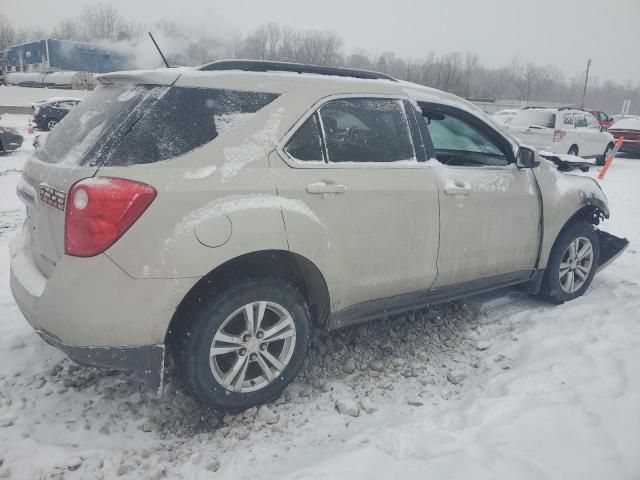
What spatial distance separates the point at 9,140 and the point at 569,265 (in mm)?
13978

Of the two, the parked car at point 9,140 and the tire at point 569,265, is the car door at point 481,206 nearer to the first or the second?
the tire at point 569,265

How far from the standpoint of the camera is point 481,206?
3375 millimetres

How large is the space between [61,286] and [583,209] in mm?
4069

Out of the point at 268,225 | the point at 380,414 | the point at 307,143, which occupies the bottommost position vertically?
the point at 380,414

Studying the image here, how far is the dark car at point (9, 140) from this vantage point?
42.2 feet

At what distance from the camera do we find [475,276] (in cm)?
354

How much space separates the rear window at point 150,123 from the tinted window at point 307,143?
243 mm

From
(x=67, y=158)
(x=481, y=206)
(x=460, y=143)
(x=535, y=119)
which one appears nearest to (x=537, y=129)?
(x=535, y=119)

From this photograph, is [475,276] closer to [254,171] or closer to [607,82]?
[254,171]

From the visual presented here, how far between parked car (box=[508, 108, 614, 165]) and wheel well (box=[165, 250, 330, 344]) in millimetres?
11823

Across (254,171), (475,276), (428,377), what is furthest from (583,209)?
(254,171)

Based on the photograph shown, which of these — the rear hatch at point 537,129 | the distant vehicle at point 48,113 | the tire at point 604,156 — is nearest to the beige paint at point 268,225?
the rear hatch at point 537,129

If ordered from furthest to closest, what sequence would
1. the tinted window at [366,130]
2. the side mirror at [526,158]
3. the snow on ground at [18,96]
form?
1. the snow on ground at [18,96]
2. the side mirror at [526,158]
3. the tinted window at [366,130]

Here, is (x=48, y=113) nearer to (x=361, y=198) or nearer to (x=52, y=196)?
(x=52, y=196)
